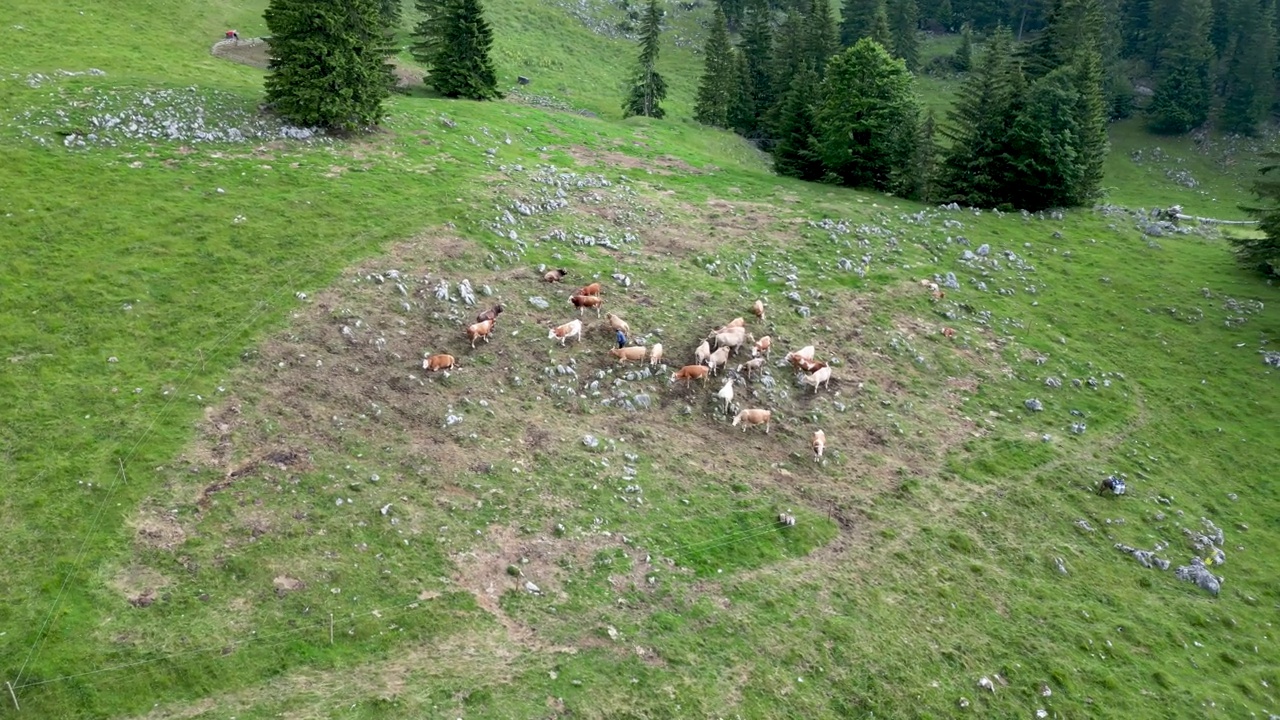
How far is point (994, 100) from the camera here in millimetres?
46844

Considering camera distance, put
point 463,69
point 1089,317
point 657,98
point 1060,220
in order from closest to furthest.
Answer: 1. point 1089,317
2. point 1060,220
3. point 463,69
4. point 657,98

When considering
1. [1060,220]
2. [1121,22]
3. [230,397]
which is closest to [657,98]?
[1060,220]

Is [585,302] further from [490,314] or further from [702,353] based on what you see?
[702,353]

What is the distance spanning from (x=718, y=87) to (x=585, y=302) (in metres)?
51.3

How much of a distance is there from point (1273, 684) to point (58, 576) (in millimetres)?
28169

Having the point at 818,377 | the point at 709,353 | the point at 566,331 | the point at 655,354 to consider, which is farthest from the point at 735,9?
the point at 655,354

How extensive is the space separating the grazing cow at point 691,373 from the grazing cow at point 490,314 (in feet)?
20.6

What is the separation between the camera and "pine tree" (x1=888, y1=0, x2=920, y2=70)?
9688 cm

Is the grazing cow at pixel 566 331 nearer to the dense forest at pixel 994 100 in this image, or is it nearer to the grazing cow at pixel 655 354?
the grazing cow at pixel 655 354

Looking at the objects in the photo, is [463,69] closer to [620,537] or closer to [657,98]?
[657,98]

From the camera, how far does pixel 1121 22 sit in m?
101

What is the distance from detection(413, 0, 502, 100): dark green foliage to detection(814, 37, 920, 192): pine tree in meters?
24.7

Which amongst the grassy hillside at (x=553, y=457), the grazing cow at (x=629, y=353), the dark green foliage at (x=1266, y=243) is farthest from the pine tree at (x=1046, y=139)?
the grazing cow at (x=629, y=353)

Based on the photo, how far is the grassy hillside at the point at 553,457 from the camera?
51.9 feet
